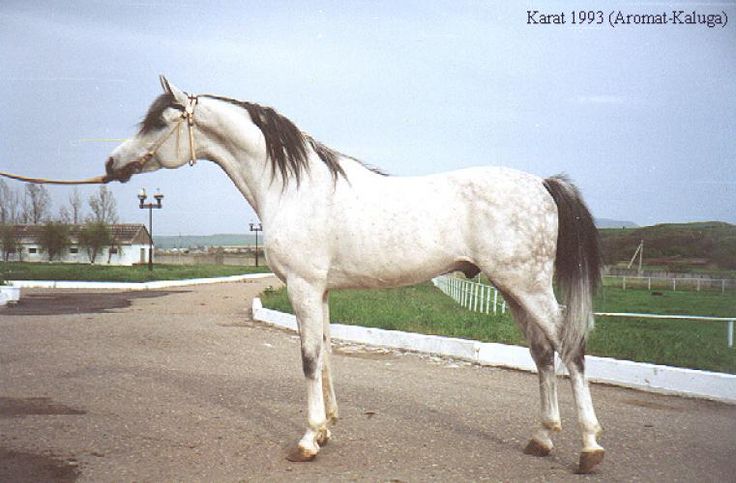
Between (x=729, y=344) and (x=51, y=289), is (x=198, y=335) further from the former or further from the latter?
(x=51, y=289)

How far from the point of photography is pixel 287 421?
473cm

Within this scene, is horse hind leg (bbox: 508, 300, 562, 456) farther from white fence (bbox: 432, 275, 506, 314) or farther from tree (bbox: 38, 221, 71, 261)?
tree (bbox: 38, 221, 71, 261)

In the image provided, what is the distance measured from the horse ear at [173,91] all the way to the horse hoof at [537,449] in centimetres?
344

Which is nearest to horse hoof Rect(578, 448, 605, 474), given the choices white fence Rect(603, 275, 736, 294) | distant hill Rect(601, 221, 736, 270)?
distant hill Rect(601, 221, 736, 270)

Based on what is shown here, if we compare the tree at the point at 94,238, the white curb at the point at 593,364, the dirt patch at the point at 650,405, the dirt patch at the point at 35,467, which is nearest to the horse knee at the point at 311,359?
the dirt patch at the point at 35,467

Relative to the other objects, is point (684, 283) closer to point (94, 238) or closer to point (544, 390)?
point (544, 390)

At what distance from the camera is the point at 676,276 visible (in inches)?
812

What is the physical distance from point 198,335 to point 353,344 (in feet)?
9.21

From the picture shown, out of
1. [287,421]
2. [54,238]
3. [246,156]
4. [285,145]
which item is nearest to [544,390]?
[287,421]

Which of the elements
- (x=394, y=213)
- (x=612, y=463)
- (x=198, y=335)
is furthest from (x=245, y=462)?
(x=198, y=335)

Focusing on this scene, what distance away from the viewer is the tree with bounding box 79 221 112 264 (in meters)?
39.0

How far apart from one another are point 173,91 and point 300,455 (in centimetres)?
262

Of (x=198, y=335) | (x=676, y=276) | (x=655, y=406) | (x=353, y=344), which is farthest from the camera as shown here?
(x=676, y=276)

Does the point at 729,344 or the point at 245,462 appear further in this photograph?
the point at 729,344
